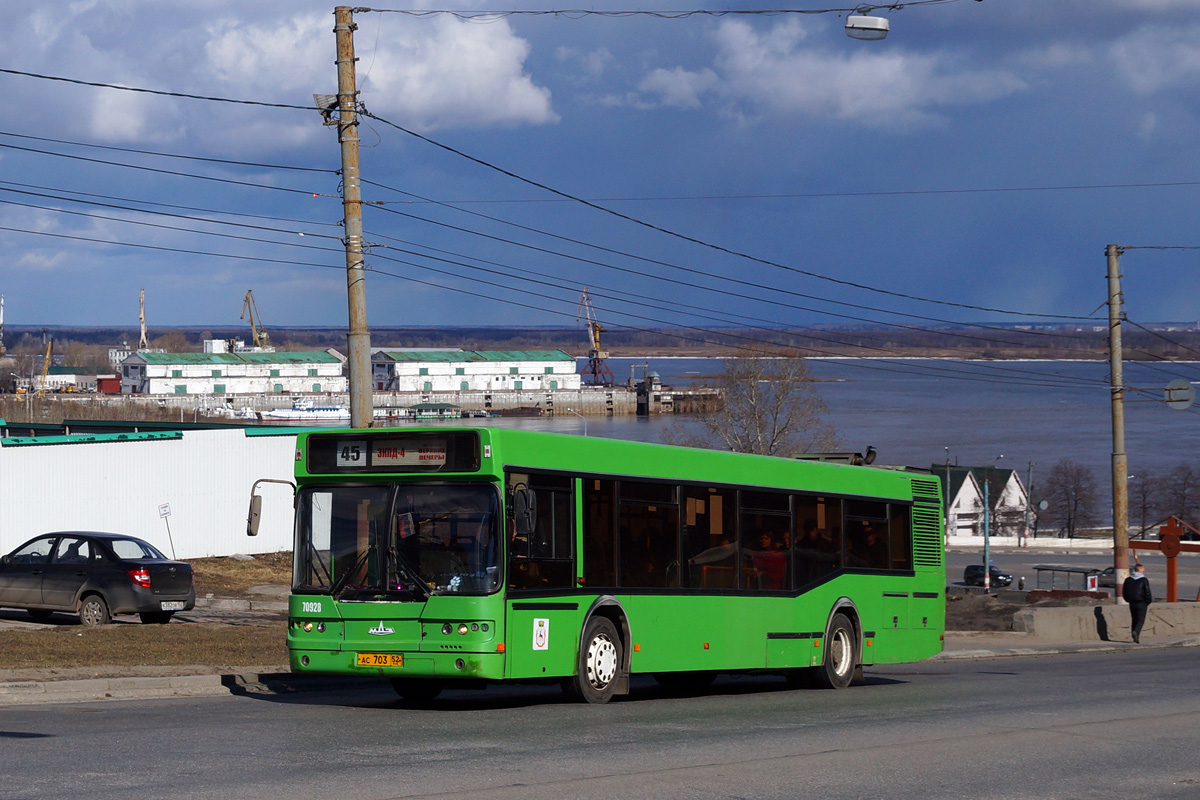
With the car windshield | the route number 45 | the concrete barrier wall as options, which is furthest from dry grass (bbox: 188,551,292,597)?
the route number 45

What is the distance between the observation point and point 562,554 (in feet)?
42.5

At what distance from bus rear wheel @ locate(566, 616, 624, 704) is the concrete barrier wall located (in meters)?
20.9

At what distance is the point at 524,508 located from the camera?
11.9 metres

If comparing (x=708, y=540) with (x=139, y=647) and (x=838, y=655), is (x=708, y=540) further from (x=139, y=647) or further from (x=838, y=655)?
(x=139, y=647)

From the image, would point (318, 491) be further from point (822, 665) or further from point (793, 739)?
point (822, 665)

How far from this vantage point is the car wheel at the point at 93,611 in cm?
2103

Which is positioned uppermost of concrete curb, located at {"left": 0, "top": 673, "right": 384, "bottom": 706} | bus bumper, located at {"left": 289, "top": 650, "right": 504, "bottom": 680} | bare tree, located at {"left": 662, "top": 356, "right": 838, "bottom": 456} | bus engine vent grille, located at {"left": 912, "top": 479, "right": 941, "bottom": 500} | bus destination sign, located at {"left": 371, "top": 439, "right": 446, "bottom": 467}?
bare tree, located at {"left": 662, "top": 356, "right": 838, "bottom": 456}

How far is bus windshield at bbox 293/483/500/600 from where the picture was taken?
12250 mm

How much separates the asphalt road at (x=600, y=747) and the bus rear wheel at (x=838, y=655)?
1.77m

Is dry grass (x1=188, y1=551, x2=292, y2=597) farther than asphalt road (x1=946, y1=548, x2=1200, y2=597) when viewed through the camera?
No

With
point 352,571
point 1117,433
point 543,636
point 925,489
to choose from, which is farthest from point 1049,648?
point 352,571

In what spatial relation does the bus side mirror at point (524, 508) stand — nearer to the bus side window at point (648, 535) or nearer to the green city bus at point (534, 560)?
the green city bus at point (534, 560)

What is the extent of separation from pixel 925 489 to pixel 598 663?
27.0 feet

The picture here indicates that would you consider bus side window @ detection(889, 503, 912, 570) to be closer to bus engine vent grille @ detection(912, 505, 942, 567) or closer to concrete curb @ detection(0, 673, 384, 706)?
bus engine vent grille @ detection(912, 505, 942, 567)
